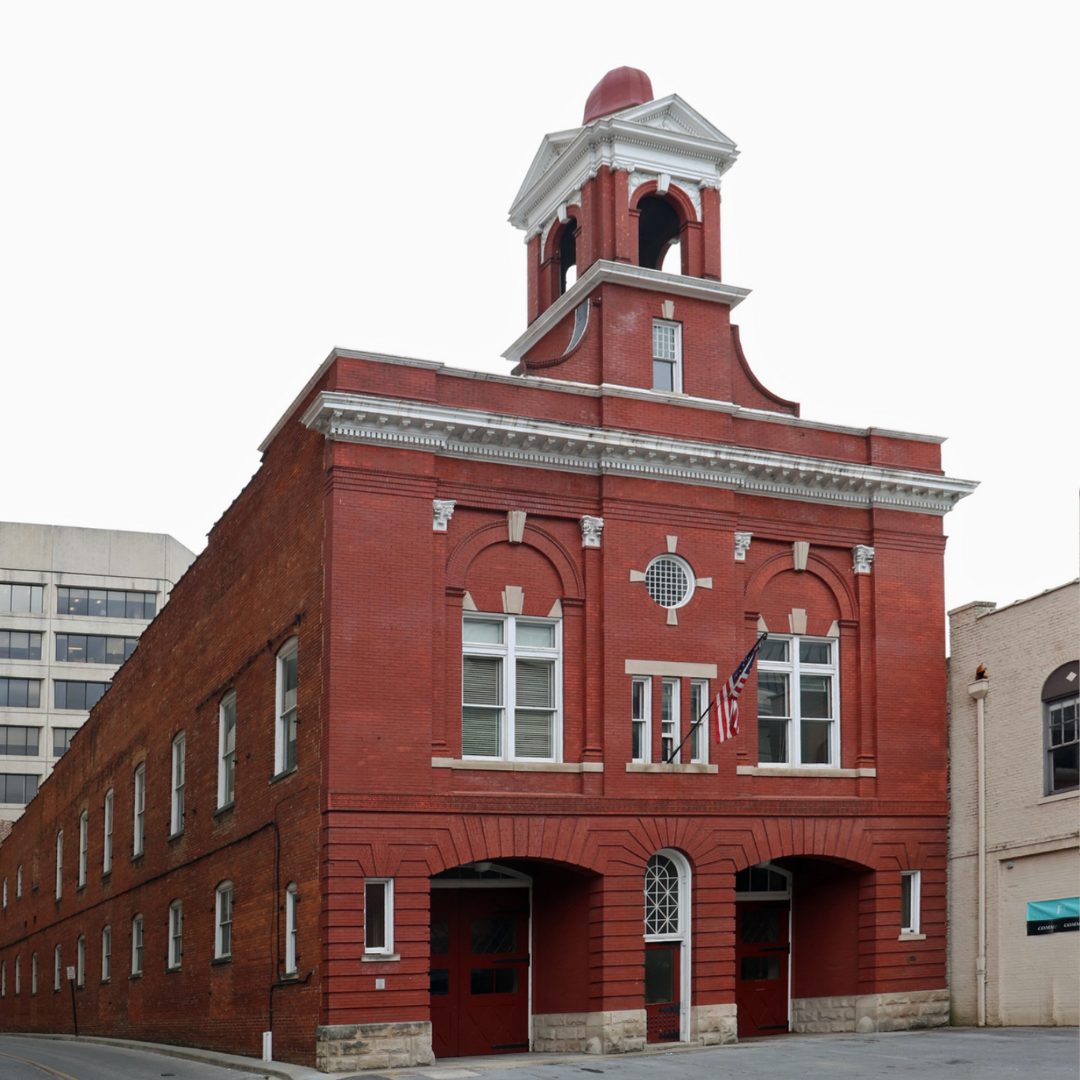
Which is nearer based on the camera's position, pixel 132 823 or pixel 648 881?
pixel 648 881

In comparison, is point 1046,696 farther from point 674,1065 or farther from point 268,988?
point 268,988

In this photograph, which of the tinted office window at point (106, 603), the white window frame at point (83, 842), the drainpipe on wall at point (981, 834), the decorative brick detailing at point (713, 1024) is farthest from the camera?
the tinted office window at point (106, 603)

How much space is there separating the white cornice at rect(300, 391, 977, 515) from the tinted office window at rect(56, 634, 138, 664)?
60.6 m

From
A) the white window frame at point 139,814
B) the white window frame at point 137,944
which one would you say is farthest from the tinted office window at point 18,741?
the white window frame at point 137,944

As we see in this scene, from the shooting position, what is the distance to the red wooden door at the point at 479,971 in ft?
91.2

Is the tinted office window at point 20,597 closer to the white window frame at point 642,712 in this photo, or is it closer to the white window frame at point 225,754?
the white window frame at point 225,754

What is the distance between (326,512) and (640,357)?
7.25 m

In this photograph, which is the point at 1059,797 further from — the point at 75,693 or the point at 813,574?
the point at 75,693

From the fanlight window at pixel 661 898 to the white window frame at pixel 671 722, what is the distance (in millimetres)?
1824

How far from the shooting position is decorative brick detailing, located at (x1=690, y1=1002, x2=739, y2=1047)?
1064 inches

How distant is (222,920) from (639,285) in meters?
15.5

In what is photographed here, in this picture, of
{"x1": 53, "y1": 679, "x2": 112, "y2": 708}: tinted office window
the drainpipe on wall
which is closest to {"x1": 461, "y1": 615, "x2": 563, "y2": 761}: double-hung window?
the drainpipe on wall

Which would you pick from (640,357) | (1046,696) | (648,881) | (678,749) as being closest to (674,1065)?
(648,881)

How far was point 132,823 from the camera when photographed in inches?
1672
